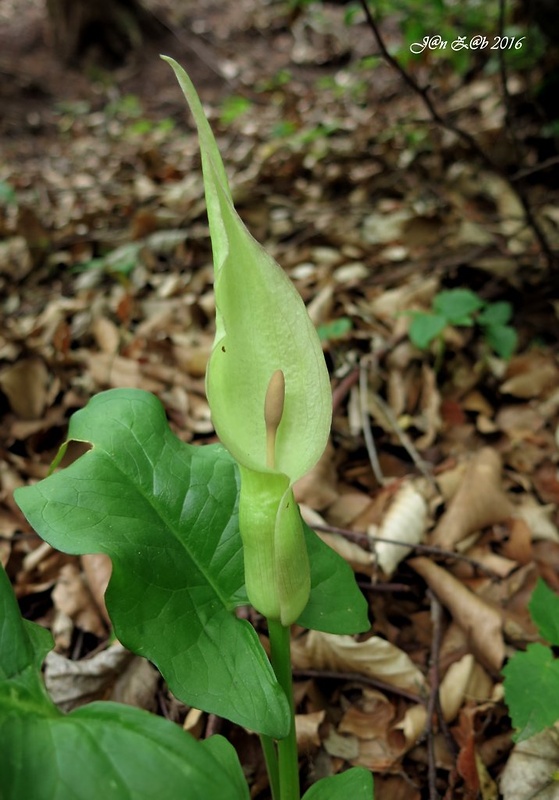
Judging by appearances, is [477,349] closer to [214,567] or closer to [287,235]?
[287,235]

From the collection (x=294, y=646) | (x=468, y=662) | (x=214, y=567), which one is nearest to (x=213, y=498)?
(x=214, y=567)

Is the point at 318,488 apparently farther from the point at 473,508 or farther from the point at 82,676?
the point at 82,676

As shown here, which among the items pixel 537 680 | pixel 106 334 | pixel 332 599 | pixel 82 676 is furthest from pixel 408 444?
pixel 106 334

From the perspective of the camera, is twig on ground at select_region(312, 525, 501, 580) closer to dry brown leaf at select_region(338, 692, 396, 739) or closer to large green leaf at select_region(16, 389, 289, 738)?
dry brown leaf at select_region(338, 692, 396, 739)

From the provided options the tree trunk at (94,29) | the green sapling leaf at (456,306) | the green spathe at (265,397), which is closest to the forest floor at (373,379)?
the green sapling leaf at (456,306)

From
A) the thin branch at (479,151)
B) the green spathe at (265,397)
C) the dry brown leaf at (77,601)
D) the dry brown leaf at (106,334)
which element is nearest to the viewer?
the green spathe at (265,397)

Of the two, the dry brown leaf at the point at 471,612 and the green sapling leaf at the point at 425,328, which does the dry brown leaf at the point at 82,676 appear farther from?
the green sapling leaf at the point at 425,328
